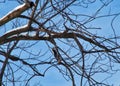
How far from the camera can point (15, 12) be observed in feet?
20.8

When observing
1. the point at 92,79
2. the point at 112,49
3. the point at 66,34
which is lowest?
the point at 92,79

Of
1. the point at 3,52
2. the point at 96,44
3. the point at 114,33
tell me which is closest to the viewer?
the point at 114,33

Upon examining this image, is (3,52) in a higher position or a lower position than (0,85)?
higher

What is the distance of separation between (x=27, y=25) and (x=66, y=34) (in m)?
0.67

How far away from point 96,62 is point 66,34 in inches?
28.8

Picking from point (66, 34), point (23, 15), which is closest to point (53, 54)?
Answer: point (66, 34)

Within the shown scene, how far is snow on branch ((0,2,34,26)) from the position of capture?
619 centimetres

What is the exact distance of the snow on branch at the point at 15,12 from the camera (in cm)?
619

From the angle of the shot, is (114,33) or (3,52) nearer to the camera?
(114,33)

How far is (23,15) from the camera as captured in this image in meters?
6.52

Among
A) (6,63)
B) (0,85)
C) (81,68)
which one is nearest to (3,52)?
(6,63)

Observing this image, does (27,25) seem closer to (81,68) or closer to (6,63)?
(6,63)

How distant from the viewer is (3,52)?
7129 millimetres

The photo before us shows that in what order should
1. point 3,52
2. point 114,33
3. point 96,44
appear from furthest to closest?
point 3,52 < point 96,44 < point 114,33
